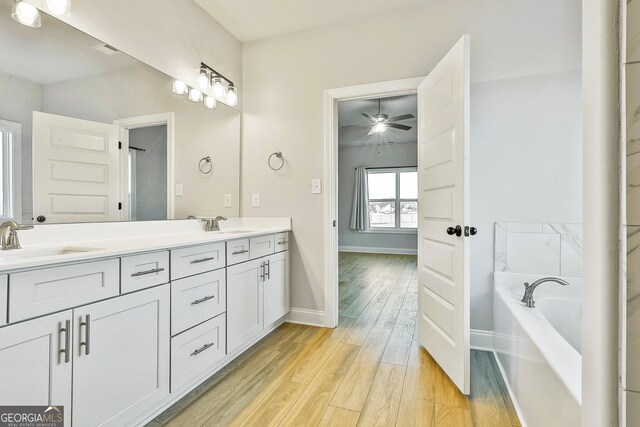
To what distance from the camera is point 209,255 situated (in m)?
1.77

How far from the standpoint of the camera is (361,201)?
22.9ft

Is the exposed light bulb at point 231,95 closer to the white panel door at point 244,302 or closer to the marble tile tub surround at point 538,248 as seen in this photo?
the white panel door at point 244,302

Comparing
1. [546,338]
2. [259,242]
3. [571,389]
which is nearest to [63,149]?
[259,242]

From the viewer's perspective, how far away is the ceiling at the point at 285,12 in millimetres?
2359

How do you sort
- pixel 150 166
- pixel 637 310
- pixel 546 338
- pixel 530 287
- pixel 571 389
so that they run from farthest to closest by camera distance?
pixel 150 166 → pixel 530 287 → pixel 546 338 → pixel 571 389 → pixel 637 310

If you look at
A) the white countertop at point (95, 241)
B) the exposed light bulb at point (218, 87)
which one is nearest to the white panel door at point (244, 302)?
the white countertop at point (95, 241)

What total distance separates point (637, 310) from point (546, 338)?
3.62ft

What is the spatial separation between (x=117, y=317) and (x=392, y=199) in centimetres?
626

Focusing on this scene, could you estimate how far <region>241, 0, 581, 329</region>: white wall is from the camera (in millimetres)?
2064

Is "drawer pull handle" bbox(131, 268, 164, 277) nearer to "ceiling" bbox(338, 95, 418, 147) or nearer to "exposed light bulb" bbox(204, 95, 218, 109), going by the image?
"exposed light bulb" bbox(204, 95, 218, 109)

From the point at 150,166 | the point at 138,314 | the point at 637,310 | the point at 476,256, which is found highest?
the point at 150,166

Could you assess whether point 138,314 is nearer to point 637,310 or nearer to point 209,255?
point 209,255

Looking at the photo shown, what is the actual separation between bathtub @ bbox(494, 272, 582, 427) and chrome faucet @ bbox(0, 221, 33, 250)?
215cm

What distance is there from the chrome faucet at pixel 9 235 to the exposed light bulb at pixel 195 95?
1472mm
